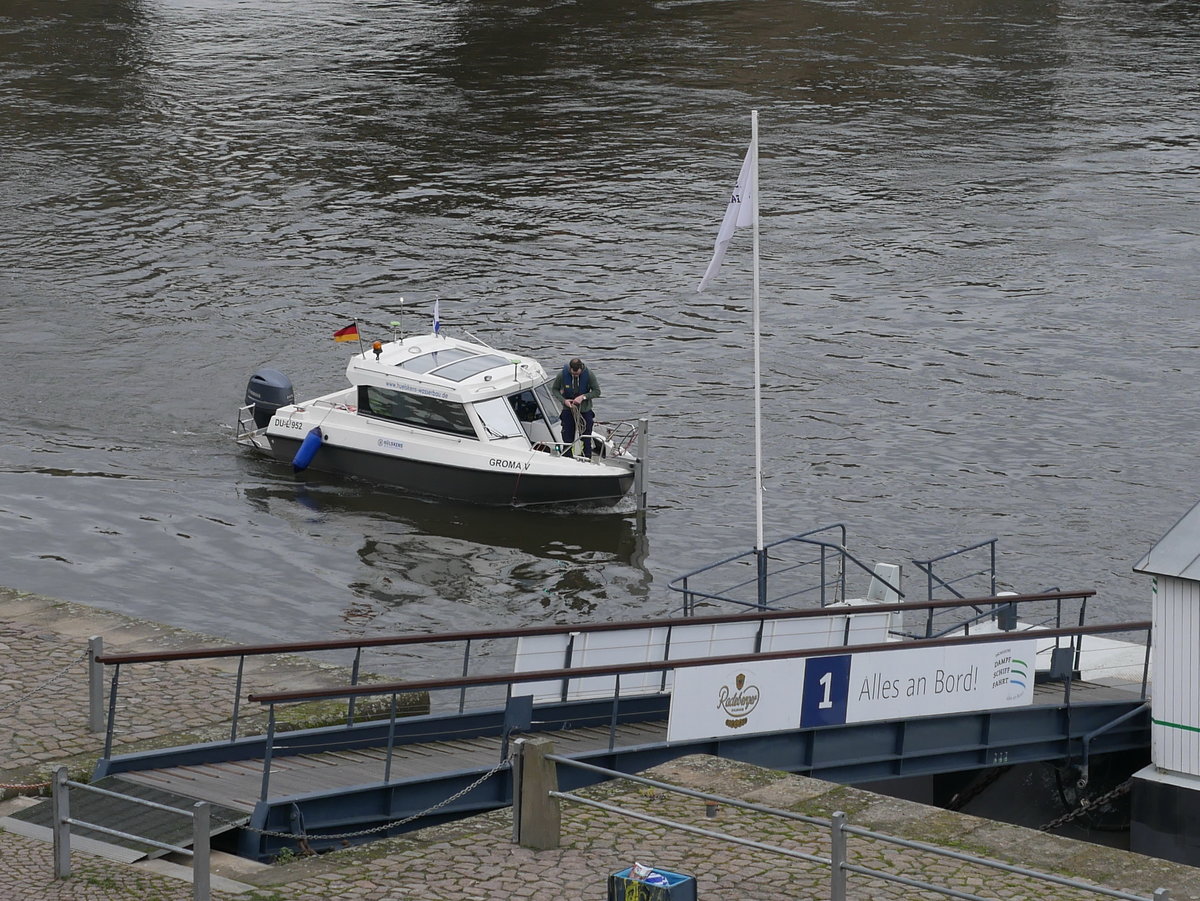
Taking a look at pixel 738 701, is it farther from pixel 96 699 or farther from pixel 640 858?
pixel 96 699

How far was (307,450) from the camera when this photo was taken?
28.7 metres

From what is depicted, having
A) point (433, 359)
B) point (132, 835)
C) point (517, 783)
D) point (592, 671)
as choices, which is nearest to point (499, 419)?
point (433, 359)

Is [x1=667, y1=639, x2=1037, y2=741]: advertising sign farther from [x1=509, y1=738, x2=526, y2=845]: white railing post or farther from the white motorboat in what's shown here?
the white motorboat

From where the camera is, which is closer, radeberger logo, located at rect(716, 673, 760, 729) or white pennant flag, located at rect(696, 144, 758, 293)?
radeberger logo, located at rect(716, 673, 760, 729)

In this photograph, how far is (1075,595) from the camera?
17891 mm

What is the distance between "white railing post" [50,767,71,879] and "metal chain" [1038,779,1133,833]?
1018cm

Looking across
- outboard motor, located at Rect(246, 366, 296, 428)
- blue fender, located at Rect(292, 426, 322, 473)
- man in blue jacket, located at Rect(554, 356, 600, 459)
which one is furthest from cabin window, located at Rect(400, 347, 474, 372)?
outboard motor, located at Rect(246, 366, 296, 428)

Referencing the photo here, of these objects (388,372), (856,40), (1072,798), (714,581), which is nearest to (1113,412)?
(714,581)

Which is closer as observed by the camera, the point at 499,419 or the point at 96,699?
the point at 96,699

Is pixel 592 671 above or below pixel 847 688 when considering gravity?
above

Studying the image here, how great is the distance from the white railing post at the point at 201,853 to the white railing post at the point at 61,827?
1046 millimetres

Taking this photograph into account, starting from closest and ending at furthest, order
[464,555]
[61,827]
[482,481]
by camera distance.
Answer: [61,827] → [464,555] → [482,481]

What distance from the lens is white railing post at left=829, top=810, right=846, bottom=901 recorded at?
10195 mm

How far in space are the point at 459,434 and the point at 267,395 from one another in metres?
4.23
